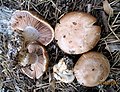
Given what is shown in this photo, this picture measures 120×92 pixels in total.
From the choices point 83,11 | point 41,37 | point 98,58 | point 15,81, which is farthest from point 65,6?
point 15,81

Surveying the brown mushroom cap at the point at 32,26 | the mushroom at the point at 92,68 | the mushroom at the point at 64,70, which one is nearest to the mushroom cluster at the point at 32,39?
the brown mushroom cap at the point at 32,26

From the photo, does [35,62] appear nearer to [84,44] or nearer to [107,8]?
[84,44]

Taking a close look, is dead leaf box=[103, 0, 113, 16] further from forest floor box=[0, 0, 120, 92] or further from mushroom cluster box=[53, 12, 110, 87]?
mushroom cluster box=[53, 12, 110, 87]

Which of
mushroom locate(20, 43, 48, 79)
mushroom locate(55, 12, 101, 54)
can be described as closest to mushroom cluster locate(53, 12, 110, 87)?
mushroom locate(55, 12, 101, 54)

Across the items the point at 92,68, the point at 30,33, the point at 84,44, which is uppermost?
the point at 30,33

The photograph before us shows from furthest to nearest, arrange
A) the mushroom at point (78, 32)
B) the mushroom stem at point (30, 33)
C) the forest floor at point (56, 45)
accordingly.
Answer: the mushroom stem at point (30, 33) → the forest floor at point (56, 45) → the mushroom at point (78, 32)

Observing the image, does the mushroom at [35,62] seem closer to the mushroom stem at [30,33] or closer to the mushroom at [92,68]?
the mushroom stem at [30,33]

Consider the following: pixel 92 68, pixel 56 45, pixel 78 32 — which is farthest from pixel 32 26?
pixel 92 68
